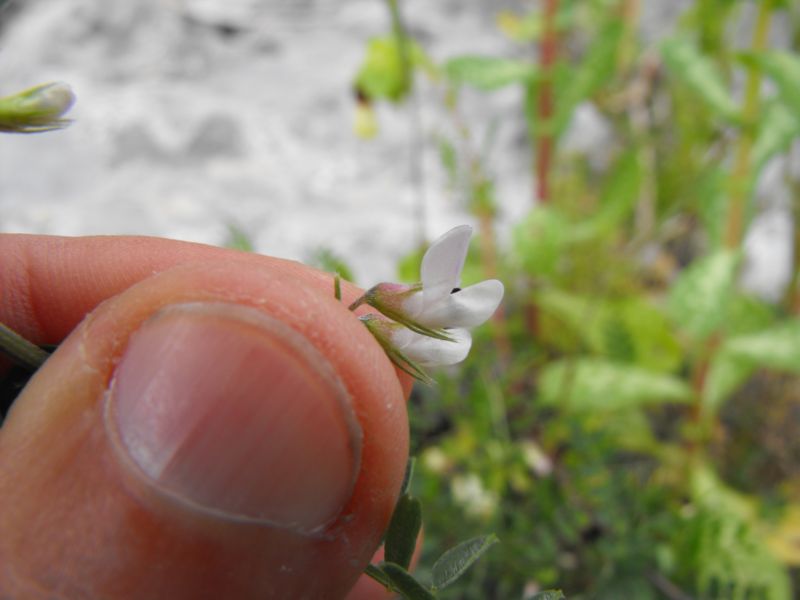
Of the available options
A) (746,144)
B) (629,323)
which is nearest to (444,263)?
(746,144)

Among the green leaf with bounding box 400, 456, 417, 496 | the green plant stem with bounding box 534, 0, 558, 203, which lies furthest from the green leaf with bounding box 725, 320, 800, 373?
the green leaf with bounding box 400, 456, 417, 496

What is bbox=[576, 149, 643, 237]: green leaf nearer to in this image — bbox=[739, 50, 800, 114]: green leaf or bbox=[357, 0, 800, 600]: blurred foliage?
bbox=[357, 0, 800, 600]: blurred foliage

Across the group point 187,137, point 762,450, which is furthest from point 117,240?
point 187,137

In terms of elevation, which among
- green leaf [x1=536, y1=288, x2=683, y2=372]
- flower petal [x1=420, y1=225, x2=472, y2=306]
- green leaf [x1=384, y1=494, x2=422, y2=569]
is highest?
flower petal [x1=420, y1=225, x2=472, y2=306]

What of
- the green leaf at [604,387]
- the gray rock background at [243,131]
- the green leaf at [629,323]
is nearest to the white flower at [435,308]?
the green leaf at [604,387]

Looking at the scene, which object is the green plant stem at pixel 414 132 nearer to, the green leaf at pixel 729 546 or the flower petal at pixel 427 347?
the green leaf at pixel 729 546
